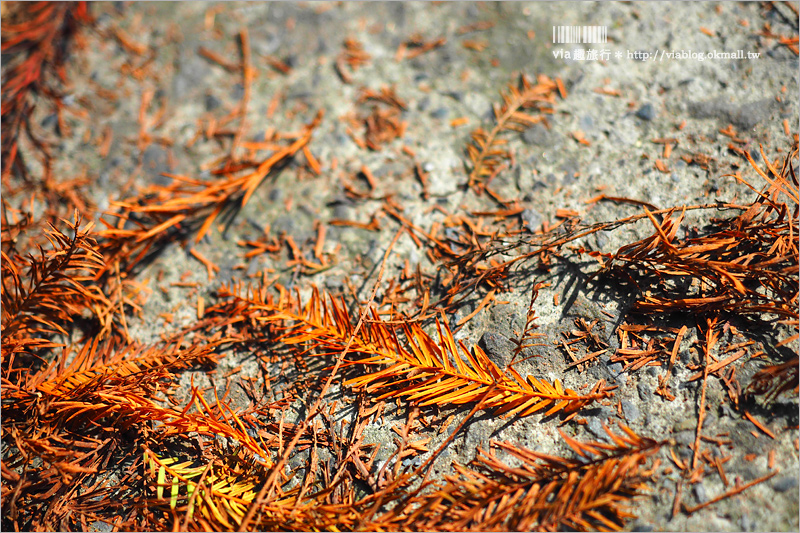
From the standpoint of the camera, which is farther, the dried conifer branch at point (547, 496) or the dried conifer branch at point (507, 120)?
the dried conifer branch at point (507, 120)

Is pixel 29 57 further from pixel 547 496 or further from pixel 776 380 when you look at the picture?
pixel 776 380

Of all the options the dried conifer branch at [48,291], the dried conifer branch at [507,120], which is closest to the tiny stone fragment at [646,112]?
the dried conifer branch at [507,120]

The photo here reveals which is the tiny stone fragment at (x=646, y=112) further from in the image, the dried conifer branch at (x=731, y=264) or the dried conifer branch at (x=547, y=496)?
the dried conifer branch at (x=547, y=496)

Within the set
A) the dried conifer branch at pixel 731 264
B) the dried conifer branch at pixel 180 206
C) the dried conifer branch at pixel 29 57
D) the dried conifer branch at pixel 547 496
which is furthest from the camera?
the dried conifer branch at pixel 29 57

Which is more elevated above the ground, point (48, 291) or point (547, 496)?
point (48, 291)

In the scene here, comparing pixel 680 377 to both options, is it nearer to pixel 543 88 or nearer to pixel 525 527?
pixel 525 527

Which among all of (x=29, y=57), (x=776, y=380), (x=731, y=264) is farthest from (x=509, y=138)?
(x=29, y=57)

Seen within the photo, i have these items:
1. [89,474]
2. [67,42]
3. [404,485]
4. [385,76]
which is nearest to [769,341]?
[404,485]

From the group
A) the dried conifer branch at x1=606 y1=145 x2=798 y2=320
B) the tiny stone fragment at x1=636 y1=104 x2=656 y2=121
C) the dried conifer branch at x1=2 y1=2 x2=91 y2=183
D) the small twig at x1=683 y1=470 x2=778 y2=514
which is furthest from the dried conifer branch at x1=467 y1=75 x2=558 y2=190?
the dried conifer branch at x1=2 y1=2 x2=91 y2=183
